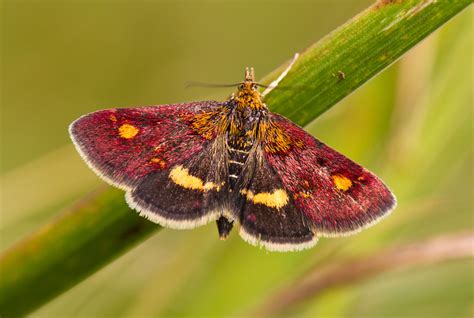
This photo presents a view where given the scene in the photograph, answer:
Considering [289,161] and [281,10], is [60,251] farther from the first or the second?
[281,10]

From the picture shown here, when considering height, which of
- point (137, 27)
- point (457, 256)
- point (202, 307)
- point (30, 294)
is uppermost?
point (137, 27)

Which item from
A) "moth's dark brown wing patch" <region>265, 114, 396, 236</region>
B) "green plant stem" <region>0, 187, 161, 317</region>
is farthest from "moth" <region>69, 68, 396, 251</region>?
"green plant stem" <region>0, 187, 161, 317</region>

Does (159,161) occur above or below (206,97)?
below

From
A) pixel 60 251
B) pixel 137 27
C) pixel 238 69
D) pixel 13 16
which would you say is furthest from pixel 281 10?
pixel 60 251

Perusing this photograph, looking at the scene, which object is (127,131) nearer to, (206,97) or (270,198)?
(270,198)

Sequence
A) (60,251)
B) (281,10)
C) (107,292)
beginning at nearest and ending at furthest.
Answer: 1. (60,251)
2. (107,292)
3. (281,10)

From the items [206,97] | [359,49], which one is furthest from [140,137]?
[206,97]

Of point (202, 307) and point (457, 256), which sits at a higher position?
A: point (457, 256)
